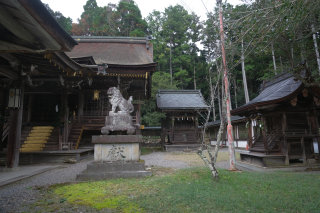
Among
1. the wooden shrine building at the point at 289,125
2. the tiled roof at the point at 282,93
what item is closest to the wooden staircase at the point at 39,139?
the tiled roof at the point at 282,93

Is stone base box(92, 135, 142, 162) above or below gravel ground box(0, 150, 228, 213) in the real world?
above

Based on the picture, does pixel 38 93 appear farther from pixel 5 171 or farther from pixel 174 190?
pixel 174 190

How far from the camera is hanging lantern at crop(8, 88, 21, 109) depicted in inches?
275

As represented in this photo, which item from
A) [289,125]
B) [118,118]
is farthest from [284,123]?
[118,118]

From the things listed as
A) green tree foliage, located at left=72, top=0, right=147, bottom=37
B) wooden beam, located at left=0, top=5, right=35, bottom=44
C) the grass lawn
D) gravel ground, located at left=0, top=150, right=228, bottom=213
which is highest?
green tree foliage, located at left=72, top=0, right=147, bottom=37

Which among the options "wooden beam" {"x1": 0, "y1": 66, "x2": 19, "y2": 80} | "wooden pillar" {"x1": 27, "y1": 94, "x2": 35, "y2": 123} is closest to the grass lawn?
"wooden beam" {"x1": 0, "y1": 66, "x2": 19, "y2": 80}

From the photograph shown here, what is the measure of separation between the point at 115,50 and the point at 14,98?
30.3ft

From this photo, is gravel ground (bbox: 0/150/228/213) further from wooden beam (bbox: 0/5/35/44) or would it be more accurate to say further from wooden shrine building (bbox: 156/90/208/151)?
wooden shrine building (bbox: 156/90/208/151)

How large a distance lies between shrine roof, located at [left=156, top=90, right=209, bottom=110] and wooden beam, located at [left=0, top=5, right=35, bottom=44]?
13211 millimetres

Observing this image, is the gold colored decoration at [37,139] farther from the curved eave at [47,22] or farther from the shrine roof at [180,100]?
the shrine roof at [180,100]

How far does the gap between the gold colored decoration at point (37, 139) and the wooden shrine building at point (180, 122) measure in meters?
8.59

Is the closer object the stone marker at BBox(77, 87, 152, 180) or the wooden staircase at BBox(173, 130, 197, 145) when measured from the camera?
the stone marker at BBox(77, 87, 152, 180)

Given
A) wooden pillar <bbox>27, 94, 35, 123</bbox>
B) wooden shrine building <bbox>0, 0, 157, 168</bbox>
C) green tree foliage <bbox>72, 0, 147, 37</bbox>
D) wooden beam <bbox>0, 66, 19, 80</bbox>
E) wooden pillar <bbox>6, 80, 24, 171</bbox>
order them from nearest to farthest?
wooden shrine building <bbox>0, 0, 157, 168</bbox>, wooden beam <bbox>0, 66, 19, 80</bbox>, wooden pillar <bbox>6, 80, 24, 171</bbox>, wooden pillar <bbox>27, 94, 35, 123</bbox>, green tree foliage <bbox>72, 0, 147, 37</bbox>

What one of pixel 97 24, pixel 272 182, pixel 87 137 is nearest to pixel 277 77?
pixel 272 182
